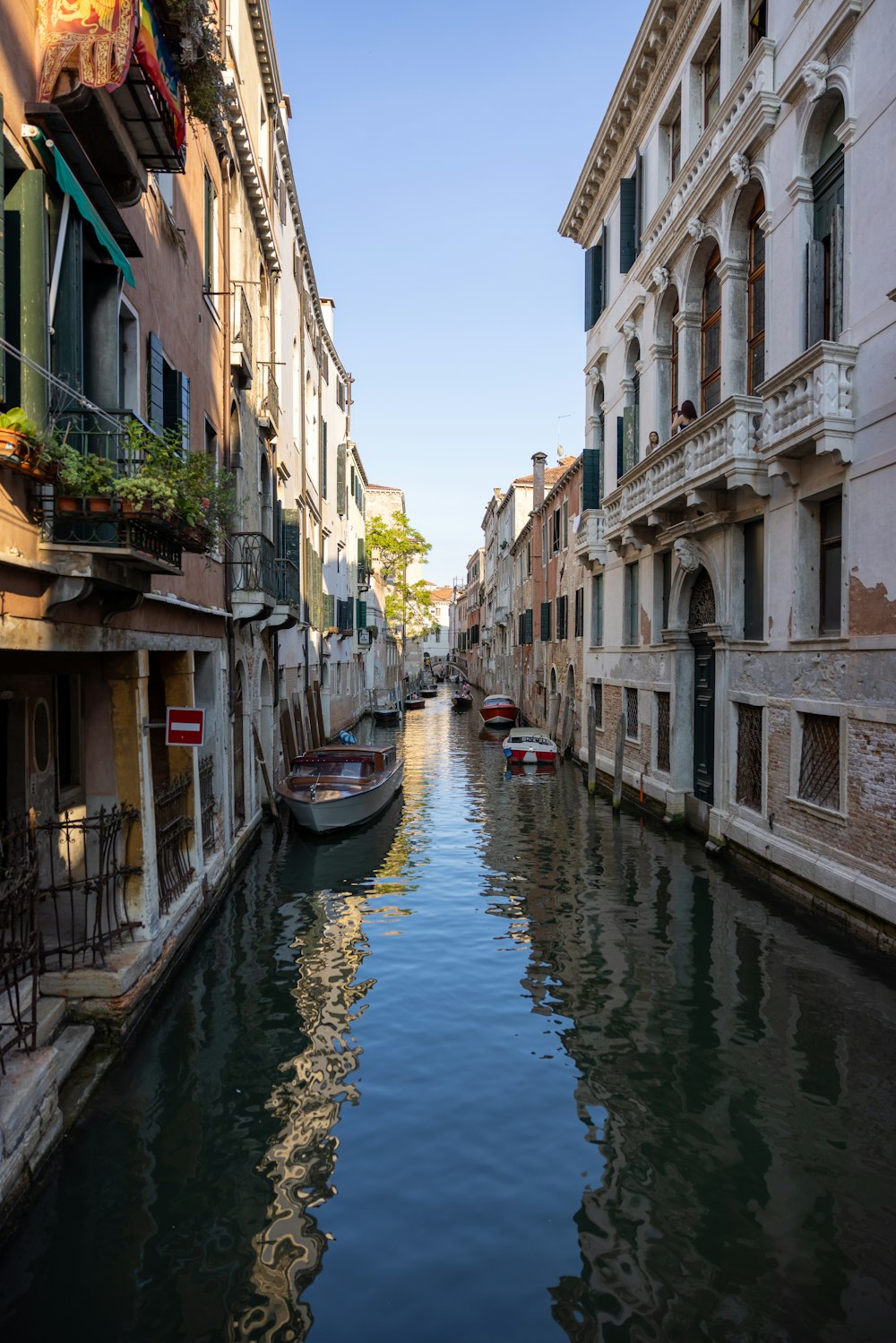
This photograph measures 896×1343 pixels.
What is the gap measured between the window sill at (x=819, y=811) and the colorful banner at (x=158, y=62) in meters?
8.06

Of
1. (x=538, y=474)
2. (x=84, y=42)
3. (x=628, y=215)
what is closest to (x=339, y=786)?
(x=84, y=42)

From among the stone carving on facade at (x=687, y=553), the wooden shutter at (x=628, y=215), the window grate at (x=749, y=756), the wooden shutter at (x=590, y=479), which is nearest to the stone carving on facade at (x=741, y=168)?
the stone carving on facade at (x=687, y=553)

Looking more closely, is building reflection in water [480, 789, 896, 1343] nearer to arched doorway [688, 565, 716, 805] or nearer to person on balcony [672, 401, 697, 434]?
arched doorway [688, 565, 716, 805]

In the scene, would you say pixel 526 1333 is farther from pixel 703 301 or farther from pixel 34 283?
pixel 703 301

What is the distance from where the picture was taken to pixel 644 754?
52.7 ft

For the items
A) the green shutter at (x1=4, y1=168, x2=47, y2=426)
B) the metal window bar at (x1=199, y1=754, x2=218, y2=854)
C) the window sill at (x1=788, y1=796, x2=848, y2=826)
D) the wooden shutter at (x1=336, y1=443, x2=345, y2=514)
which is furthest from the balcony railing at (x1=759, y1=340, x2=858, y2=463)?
the wooden shutter at (x1=336, y1=443, x2=345, y2=514)

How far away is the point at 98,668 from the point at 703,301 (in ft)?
36.4

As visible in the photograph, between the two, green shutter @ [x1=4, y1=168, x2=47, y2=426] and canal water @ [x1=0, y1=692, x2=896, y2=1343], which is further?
green shutter @ [x1=4, y1=168, x2=47, y2=426]

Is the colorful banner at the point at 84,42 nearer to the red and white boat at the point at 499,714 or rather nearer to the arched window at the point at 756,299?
the arched window at the point at 756,299

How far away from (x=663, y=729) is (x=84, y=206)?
12110mm

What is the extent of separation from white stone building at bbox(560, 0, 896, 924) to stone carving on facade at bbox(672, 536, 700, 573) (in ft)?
A: 0.10

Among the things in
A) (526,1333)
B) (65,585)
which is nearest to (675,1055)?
(526,1333)

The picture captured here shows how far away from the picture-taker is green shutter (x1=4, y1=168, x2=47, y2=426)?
4.66 metres

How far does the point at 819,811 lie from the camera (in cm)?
917
